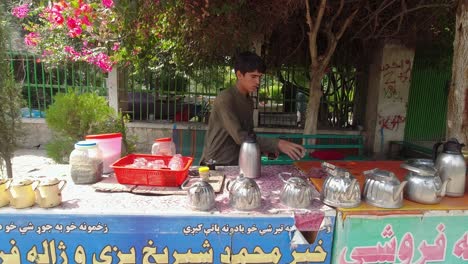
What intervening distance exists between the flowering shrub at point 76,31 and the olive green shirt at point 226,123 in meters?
1.94

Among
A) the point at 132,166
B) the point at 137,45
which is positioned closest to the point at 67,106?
the point at 137,45

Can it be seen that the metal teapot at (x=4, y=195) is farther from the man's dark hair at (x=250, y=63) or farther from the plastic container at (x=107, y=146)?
the man's dark hair at (x=250, y=63)

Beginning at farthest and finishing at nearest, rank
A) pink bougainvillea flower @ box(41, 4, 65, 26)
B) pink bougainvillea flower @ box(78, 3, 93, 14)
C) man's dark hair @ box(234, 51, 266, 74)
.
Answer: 1. pink bougainvillea flower @ box(41, 4, 65, 26)
2. pink bougainvillea flower @ box(78, 3, 93, 14)
3. man's dark hair @ box(234, 51, 266, 74)

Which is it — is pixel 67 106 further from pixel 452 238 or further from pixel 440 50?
pixel 440 50

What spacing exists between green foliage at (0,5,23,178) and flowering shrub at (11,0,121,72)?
32.7 inches

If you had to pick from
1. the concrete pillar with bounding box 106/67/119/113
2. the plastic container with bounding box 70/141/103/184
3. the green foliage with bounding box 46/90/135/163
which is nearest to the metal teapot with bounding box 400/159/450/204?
the plastic container with bounding box 70/141/103/184

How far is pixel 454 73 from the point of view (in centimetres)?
218

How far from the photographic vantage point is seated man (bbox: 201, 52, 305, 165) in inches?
85.4

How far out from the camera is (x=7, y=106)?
10.9ft

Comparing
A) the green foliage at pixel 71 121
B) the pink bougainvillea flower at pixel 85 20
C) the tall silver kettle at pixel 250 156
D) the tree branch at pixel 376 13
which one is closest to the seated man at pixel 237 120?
the tall silver kettle at pixel 250 156

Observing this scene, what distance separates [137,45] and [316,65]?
267 centimetres

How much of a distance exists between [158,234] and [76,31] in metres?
3.55

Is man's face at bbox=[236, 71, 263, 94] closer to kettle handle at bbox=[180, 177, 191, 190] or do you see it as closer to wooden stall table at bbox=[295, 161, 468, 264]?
kettle handle at bbox=[180, 177, 191, 190]

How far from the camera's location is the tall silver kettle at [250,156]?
6.46ft
